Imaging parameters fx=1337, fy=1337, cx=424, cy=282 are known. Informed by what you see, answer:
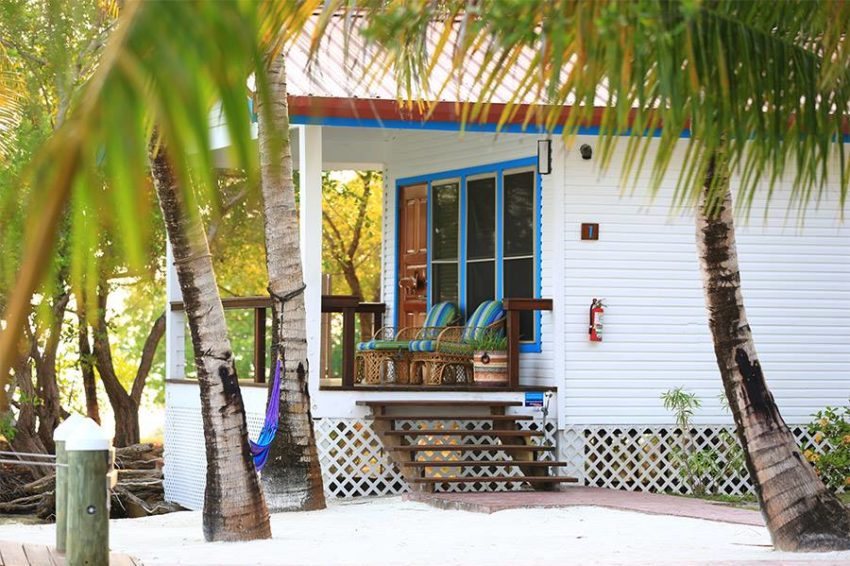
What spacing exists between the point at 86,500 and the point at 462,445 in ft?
21.3

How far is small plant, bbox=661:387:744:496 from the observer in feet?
43.3

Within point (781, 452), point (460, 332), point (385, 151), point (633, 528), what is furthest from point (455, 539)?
point (385, 151)

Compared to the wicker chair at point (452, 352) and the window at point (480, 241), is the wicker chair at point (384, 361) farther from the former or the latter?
the window at point (480, 241)

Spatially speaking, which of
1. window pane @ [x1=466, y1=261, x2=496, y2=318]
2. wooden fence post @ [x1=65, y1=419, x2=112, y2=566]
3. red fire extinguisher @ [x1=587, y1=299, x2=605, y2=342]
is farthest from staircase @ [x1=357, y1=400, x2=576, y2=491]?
wooden fence post @ [x1=65, y1=419, x2=112, y2=566]

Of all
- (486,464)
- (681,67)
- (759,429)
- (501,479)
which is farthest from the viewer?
(486,464)

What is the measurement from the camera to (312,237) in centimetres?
1280

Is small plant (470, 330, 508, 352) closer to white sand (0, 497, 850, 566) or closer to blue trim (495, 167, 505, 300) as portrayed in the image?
blue trim (495, 167, 505, 300)

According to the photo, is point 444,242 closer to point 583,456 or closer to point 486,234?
point 486,234

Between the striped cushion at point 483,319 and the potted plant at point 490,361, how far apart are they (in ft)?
0.41

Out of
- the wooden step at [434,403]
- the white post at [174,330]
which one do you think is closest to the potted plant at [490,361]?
the wooden step at [434,403]

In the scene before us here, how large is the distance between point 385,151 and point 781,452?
896 cm

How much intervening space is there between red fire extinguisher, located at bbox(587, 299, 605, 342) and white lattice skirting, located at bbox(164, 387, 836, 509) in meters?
0.93

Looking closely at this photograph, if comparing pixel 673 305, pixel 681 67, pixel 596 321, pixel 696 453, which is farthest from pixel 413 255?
pixel 681 67

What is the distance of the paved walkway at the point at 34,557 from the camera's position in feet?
23.8
